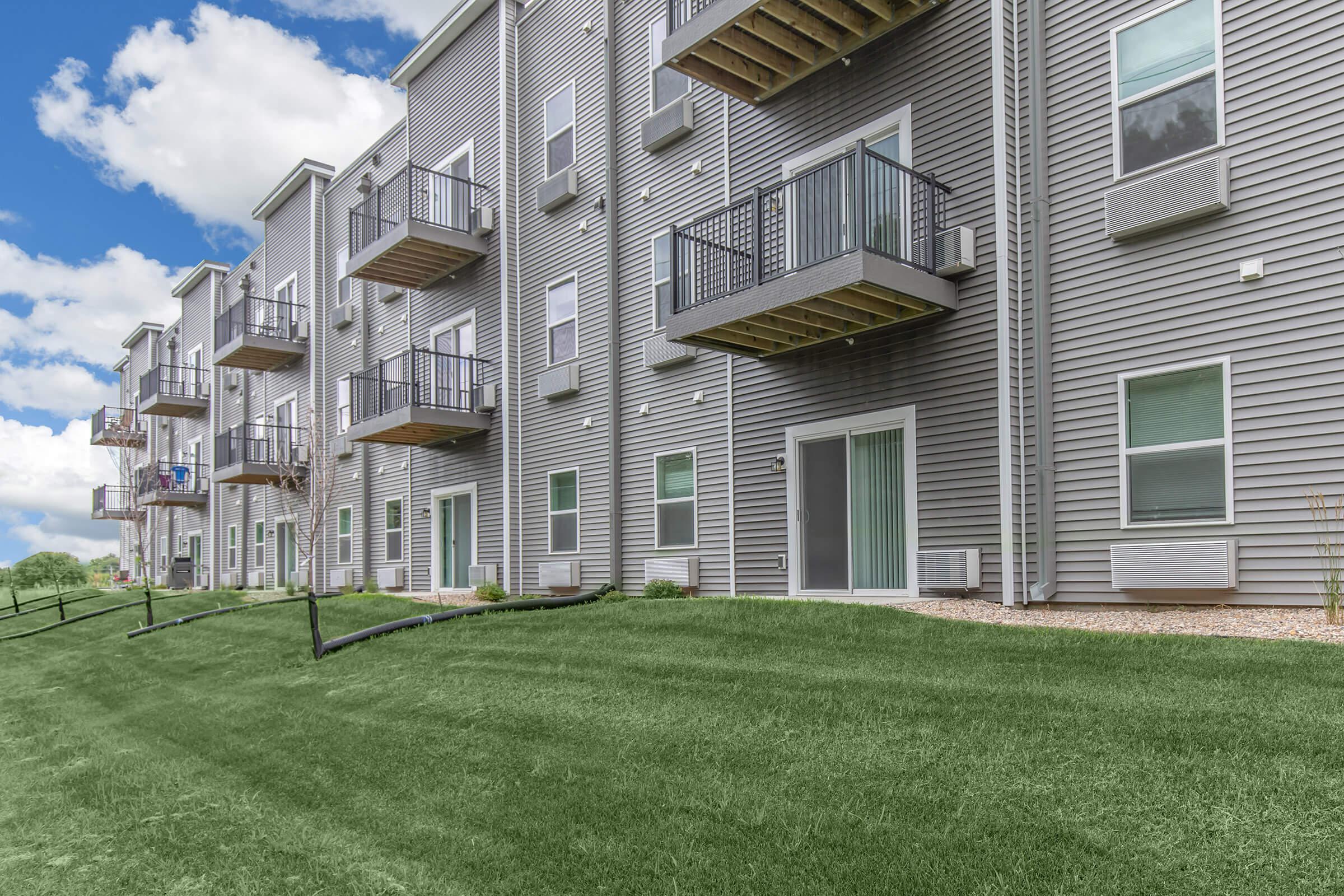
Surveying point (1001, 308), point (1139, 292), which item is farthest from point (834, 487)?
point (1139, 292)

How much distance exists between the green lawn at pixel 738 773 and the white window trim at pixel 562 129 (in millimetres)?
10417

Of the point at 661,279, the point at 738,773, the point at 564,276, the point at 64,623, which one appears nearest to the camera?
the point at 738,773

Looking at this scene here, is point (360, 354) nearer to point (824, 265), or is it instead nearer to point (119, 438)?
point (824, 265)

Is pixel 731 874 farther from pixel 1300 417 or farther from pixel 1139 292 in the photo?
pixel 1139 292

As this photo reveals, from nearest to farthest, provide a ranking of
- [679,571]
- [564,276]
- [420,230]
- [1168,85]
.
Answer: [1168,85]
[679,571]
[564,276]
[420,230]

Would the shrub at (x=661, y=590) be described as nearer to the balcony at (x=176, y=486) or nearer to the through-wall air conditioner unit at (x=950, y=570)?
the through-wall air conditioner unit at (x=950, y=570)

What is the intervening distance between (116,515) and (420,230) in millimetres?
30333

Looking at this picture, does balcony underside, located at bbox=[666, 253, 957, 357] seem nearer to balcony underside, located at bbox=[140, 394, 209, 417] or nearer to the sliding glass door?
the sliding glass door

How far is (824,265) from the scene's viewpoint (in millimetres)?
9242

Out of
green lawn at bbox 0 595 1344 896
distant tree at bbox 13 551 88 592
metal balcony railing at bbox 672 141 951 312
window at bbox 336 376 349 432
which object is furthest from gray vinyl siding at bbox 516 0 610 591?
distant tree at bbox 13 551 88 592

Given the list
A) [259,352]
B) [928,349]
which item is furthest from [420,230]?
[259,352]

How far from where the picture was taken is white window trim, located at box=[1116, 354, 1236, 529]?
7828 millimetres

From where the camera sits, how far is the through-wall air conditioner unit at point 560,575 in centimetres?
1495

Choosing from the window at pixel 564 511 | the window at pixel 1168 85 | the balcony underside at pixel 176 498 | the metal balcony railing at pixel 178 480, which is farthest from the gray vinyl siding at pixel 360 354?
the window at pixel 1168 85
